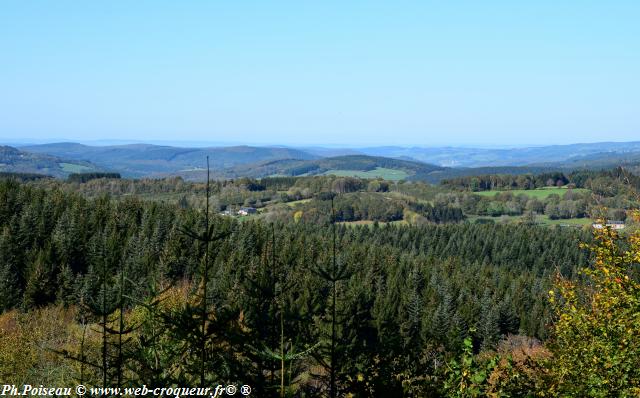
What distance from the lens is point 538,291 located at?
283ft

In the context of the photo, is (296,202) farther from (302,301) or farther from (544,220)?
(302,301)

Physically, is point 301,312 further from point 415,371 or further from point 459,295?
point 459,295

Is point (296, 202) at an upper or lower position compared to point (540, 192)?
lower

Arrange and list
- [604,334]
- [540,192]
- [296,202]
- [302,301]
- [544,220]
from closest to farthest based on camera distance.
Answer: [604,334] → [302,301] → [544,220] → [296,202] → [540,192]

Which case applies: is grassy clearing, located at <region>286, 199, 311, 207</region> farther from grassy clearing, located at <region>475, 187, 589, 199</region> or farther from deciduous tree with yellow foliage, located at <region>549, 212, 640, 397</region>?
deciduous tree with yellow foliage, located at <region>549, 212, 640, 397</region>

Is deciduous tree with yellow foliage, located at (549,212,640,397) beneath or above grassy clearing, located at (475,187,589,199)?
above

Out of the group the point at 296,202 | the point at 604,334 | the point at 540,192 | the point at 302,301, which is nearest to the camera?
the point at 604,334

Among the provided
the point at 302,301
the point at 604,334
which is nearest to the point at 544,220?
the point at 604,334

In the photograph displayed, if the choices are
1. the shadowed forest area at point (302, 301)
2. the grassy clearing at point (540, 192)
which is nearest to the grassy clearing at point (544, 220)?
the shadowed forest area at point (302, 301)

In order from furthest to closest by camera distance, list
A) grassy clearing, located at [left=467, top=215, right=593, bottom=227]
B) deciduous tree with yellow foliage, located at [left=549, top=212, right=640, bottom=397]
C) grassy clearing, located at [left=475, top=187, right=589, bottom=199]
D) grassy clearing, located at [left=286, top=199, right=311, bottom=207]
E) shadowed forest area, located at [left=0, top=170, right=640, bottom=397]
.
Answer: grassy clearing, located at [left=475, top=187, right=589, bottom=199] → grassy clearing, located at [left=286, top=199, right=311, bottom=207] → grassy clearing, located at [left=467, top=215, right=593, bottom=227] → deciduous tree with yellow foliage, located at [left=549, top=212, right=640, bottom=397] → shadowed forest area, located at [left=0, top=170, right=640, bottom=397]

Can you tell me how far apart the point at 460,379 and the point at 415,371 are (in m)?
1.15

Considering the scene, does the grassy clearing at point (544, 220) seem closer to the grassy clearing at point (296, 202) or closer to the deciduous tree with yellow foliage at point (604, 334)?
the grassy clearing at point (296, 202)

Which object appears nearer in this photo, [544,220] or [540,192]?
[544,220]

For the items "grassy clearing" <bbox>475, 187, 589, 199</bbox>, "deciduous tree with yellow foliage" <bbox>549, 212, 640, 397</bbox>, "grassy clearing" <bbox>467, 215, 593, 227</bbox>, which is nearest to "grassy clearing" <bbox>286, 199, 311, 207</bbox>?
"grassy clearing" <bbox>467, 215, 593, 227</bbox>
